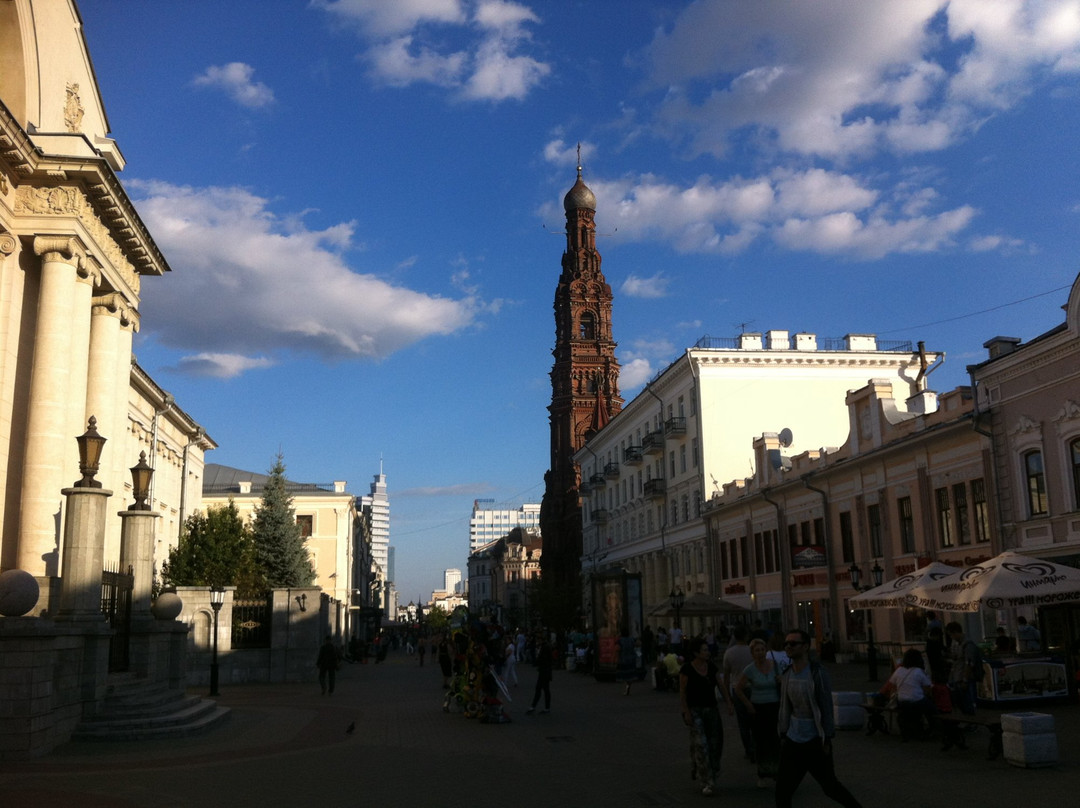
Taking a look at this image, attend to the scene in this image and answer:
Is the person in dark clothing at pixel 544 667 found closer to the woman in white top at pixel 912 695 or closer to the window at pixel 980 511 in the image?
the woman in white top at pixel 912 695

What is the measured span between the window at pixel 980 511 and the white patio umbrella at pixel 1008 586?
9.66 m

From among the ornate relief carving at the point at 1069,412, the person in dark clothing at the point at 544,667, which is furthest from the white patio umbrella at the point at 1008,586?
the person in dark clothing at the point at 544,667

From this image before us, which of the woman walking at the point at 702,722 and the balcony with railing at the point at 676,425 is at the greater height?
the balcony with railing at the point at 676,425

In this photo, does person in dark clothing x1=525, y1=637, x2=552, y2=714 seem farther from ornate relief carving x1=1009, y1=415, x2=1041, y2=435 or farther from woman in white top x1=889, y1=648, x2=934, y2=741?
ornate relief carving x1=1009, y1=415, x2=1041, y2=435

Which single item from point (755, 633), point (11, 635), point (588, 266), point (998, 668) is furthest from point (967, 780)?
point (588, 266)

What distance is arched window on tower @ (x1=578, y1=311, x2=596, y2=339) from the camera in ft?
305

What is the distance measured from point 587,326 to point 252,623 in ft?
208

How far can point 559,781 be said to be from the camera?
463 inches

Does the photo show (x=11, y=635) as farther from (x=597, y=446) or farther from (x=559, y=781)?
(x=597, y=446)

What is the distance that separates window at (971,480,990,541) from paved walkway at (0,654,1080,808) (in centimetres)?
1072

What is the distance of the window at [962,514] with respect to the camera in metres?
27.8

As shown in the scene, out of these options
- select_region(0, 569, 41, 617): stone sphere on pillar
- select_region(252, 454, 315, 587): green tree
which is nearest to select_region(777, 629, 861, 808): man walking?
select_region(0, 569, 41, 617): stone sphere on pillar

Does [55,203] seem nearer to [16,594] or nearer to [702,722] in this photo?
[16,594]

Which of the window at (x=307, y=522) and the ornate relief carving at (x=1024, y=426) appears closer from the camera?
the ornate relief carving at (x=1024, y=426)
